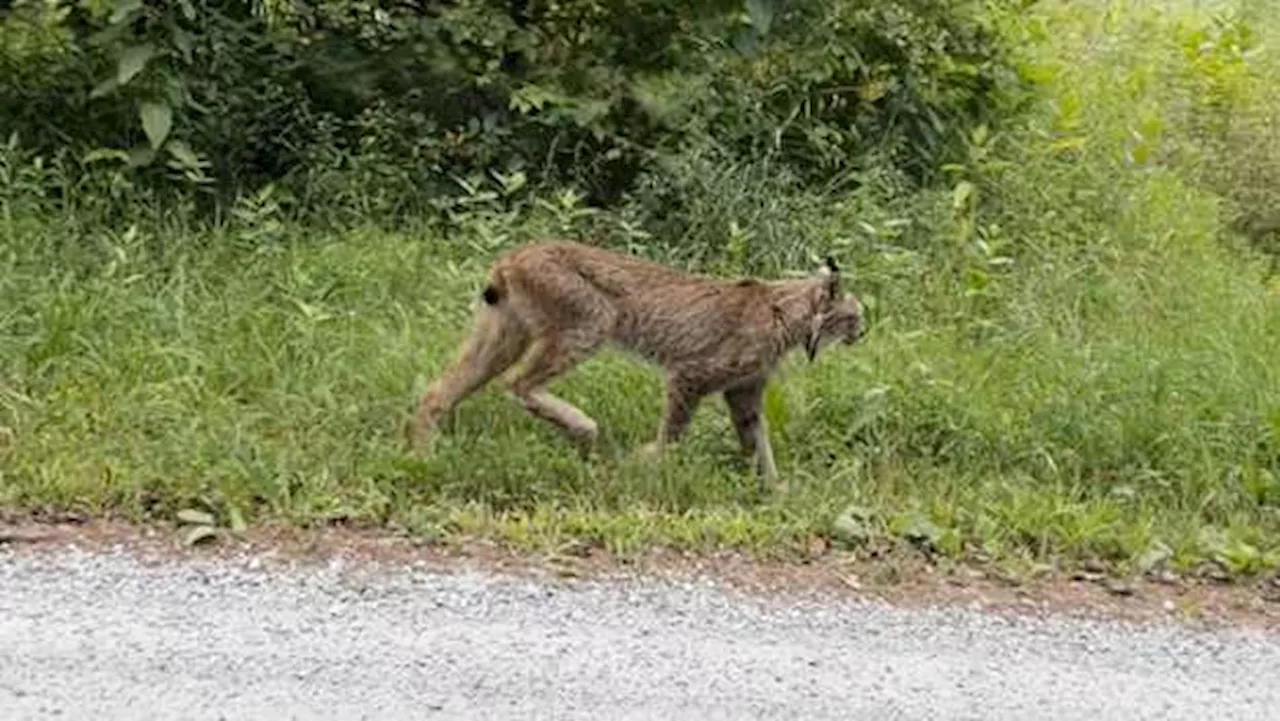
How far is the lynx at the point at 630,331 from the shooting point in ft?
26.7

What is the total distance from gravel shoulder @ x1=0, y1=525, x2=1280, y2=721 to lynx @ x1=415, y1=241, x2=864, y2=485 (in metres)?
1.66

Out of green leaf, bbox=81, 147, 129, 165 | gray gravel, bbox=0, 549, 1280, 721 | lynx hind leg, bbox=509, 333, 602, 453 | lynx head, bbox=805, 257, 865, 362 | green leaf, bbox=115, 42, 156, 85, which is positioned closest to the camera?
gray gravel, bbox=0, 549, 1280, 721

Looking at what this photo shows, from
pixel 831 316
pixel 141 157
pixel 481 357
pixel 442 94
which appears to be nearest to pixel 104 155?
pixel 141 157

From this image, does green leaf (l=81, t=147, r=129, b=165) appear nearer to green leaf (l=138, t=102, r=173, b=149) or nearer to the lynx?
green leaf (l=138, t=102, r=173, b=149)

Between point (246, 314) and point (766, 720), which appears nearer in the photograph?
point (766, 720)

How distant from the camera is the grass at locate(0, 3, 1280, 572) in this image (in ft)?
23.9

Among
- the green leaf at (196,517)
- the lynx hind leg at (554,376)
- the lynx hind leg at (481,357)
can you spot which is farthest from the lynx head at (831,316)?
the green leaf at (196,517)

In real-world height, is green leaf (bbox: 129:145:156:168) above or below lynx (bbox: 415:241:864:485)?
above

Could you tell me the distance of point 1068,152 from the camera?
12.3 m

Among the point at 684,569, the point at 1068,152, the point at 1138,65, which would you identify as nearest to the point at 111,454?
the point at 684,569

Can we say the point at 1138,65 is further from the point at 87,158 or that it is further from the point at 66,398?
the point at 66,398

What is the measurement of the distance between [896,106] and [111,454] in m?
5.69

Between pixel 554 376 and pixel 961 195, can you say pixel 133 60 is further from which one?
pixel 961 195

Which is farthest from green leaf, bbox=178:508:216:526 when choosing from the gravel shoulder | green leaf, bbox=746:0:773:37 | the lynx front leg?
green leaf, bbox=746:0:773:37
